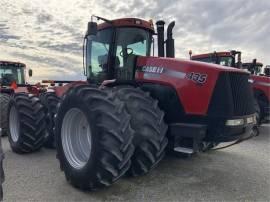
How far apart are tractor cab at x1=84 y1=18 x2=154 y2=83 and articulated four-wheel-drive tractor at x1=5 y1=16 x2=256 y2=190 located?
16cm

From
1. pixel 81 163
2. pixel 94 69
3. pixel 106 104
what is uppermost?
pixel 94 69

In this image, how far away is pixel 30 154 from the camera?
21.4 ft

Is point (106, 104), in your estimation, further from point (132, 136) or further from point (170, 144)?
point (170, 144)

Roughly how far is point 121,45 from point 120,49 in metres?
0.07

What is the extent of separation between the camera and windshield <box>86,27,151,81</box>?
5.40 meters

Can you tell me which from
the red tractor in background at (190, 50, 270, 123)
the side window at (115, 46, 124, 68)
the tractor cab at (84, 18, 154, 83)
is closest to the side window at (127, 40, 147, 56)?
the tractor cab at (84, 18, 154, 83)

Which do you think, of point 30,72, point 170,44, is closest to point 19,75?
point 30,72

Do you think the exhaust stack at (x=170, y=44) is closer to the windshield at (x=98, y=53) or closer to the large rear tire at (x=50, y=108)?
the windshield at (x=98, y=53)

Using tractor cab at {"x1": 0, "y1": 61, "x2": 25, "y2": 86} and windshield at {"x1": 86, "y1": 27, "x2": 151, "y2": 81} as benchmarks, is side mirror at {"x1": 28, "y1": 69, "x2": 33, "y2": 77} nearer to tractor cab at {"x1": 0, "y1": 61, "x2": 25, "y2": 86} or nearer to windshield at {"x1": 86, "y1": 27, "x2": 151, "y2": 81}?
tractor cab at {"x1": 0, "y1": 61, "x2": 25, "y2": 86}


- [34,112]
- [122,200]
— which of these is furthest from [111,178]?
[34,112]

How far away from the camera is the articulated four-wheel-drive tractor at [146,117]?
12.9 feet

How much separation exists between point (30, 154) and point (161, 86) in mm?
3469

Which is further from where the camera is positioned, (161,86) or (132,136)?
(161,86)

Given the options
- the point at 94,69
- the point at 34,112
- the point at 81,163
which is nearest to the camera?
the point at 81,163
